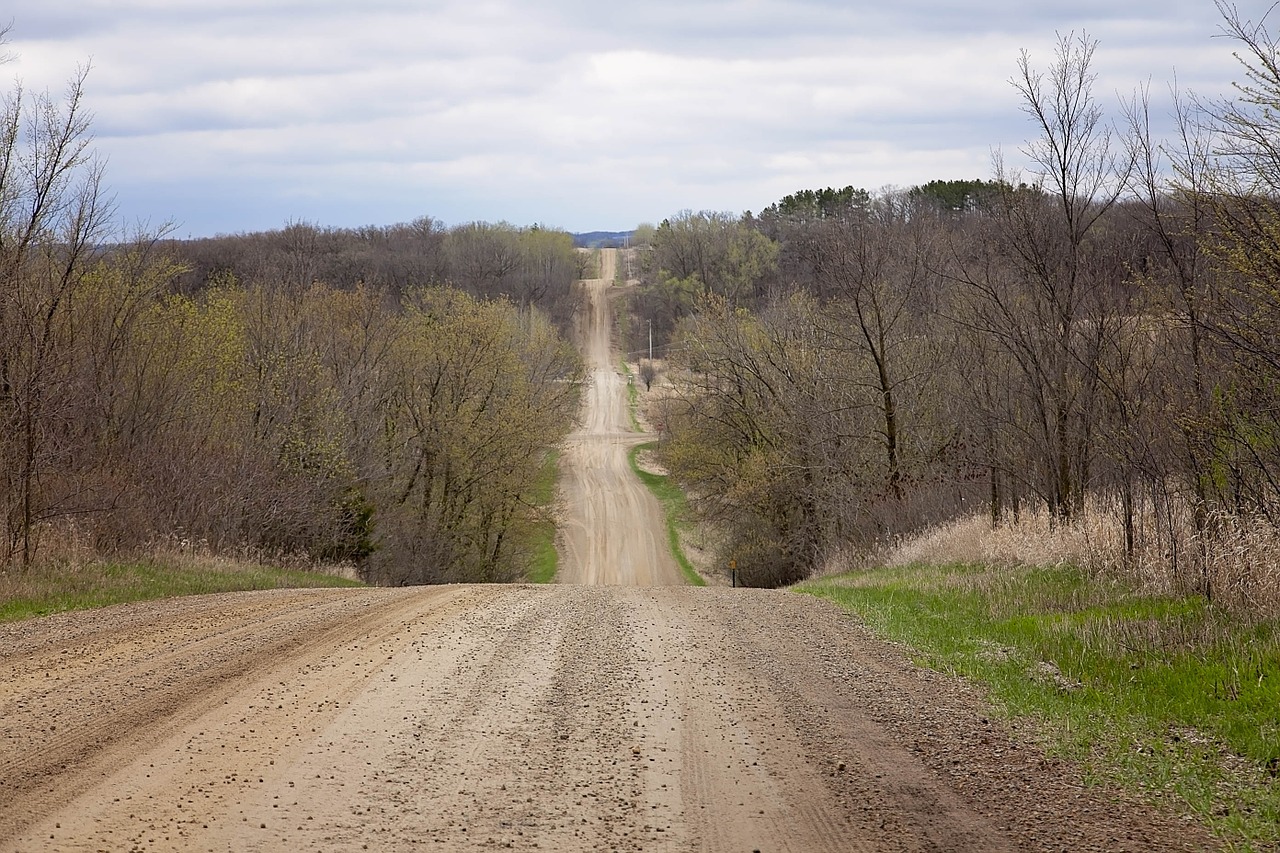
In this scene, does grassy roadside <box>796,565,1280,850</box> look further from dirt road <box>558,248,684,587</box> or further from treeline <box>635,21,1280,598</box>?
dirt road <box>558,248,684,587</box>

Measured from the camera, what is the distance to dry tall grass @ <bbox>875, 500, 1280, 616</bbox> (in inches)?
393

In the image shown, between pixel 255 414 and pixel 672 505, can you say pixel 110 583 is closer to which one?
pixel 255 414

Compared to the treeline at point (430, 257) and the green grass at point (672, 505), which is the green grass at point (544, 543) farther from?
the treeline at point (430, 257)

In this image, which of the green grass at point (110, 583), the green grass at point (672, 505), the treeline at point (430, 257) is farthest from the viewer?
the treeline at point (430, 257)

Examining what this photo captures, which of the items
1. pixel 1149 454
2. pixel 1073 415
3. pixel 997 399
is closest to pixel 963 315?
pixel 997 399

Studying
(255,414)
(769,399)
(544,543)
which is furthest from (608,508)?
(255,414)

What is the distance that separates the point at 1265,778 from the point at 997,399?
53.9ft

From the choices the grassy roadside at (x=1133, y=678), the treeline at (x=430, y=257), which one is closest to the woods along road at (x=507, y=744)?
the grassy roadside at (x=1133, y=678)

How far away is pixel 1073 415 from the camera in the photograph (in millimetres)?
18297

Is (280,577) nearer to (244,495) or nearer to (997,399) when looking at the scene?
(244,495)

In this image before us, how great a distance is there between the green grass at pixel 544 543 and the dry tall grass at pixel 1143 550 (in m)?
26.9

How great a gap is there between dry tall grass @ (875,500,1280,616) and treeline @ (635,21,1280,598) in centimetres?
6

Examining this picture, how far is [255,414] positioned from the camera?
2964cm

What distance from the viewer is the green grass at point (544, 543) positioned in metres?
46.6
